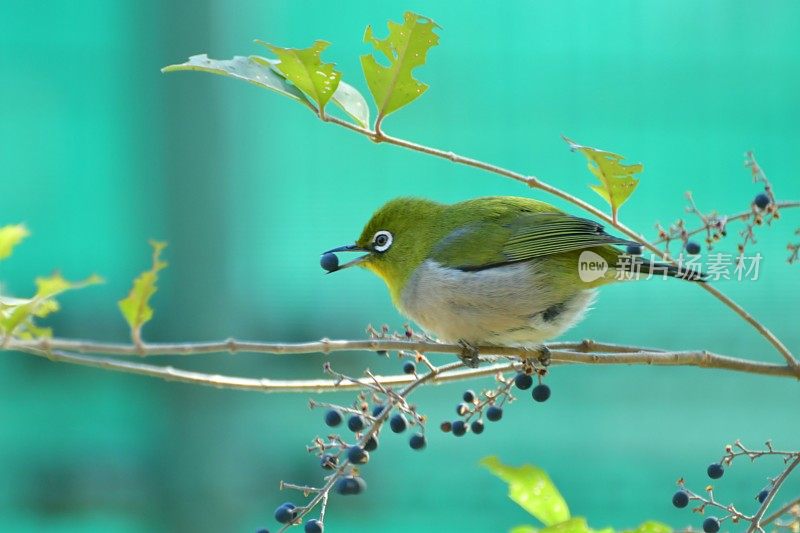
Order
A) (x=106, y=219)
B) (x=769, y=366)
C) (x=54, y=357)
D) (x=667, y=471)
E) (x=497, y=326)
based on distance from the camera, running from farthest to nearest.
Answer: (x=106, y=219) → (x=667, y=471) → (x=497, y=326) → (x=769, y=366) → (x=54, y=357)

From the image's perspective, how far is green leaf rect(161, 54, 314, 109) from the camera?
1423 millimetres

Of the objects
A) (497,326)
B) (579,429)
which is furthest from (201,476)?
(497,326)

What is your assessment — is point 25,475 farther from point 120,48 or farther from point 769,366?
point 769,366

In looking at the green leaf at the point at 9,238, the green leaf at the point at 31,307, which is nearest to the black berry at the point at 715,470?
the green leaf at the point at 31,307

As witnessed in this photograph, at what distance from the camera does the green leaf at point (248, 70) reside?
4.67 ft

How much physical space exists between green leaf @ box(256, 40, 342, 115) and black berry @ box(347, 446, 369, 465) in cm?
58

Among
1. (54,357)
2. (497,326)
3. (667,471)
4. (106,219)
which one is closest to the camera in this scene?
(54,357)

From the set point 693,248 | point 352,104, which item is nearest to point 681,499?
point 693,248

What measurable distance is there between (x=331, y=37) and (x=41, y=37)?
1440mm

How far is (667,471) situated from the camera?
13.7ft

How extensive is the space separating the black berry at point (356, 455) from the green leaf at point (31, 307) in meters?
0.47

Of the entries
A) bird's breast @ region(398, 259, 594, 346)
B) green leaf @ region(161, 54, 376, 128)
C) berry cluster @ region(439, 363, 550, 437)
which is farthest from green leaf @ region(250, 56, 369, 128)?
bird's breast @ region(398, 259, 594, 346)

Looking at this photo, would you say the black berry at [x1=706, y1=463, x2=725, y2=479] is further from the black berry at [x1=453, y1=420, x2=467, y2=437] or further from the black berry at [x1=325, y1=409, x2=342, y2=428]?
the black berry at [x1=325, y1=409, x2=342, y2=428]

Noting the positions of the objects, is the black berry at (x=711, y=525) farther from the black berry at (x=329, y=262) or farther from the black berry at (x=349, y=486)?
the black berry at (x=329, y=262)
